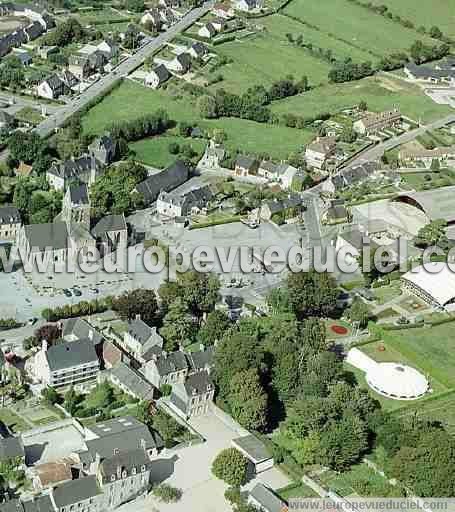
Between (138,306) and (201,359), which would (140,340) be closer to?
(138,306)

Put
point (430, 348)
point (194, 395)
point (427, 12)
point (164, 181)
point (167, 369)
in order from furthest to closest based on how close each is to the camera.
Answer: point (427, 12) < point (164, 181) < point (430, 348) < point (167, 369) < point (194, 395)

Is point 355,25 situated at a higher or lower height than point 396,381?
lower

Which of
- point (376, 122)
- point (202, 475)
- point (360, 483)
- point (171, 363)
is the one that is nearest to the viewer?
point (202, 475)

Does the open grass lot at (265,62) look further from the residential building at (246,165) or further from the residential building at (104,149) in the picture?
the residential building at (104,149)

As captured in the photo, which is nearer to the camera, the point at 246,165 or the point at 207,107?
the point at 246,165

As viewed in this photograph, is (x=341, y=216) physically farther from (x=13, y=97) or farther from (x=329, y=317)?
(x=13, y=97)

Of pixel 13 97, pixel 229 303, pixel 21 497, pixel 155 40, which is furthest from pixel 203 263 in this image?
pixel 155 40

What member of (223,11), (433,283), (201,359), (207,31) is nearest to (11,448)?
(201,359)
